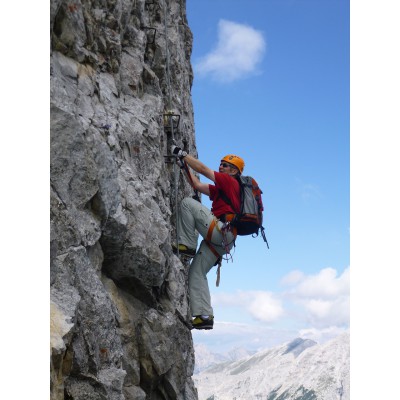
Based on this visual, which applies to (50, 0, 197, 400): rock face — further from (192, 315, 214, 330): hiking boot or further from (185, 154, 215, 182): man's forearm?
(185, 154, 215, 182): man's forearm

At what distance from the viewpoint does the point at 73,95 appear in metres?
10.6

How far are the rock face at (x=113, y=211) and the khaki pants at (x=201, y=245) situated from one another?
36 centimetres

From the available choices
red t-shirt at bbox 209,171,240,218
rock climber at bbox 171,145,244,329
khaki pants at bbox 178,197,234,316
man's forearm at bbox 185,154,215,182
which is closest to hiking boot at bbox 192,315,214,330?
rock climber at bbox 171,145,244,329

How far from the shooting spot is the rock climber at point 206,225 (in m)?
13.9

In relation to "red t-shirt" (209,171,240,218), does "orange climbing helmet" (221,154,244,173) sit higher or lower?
higher

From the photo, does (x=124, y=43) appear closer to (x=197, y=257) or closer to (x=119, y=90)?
(x=119, y=90)

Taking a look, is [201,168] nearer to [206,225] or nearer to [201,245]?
[206,225]

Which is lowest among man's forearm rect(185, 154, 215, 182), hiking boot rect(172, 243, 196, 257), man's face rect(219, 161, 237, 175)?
hiking boot rect(172, 243, 196, 257)

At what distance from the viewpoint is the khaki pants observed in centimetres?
1398

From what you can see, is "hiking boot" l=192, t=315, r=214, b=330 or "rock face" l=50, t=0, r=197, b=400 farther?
"hiking boot" l=192, t=315, r=214, b=330

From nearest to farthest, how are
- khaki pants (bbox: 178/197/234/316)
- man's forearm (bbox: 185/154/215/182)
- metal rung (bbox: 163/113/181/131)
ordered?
man's forearm (bbox: 185/154/215/182) < khaki pants (bbox: 178/197/234/316) < metal rung (bbox: 163/113/181/131)
